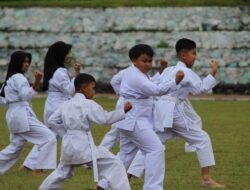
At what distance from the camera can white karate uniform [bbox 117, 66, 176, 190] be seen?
10.4 meters

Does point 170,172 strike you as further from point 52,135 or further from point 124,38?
point 124,38

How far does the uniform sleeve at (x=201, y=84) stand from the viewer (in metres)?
11.2

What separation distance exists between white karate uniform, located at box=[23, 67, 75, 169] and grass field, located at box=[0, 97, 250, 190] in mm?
284

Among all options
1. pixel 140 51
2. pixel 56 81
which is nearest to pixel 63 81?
pixel 56 81

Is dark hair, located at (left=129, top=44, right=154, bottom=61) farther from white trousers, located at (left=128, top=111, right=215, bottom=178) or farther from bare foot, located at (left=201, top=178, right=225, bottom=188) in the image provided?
bare foot, located at (left=201, top=178, right=225, bottom=188)

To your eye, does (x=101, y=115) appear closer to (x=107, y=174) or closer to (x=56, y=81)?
(x=107, y=174)

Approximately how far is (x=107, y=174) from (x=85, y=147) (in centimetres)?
38

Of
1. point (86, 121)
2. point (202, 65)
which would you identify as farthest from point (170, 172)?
point (202, 65)

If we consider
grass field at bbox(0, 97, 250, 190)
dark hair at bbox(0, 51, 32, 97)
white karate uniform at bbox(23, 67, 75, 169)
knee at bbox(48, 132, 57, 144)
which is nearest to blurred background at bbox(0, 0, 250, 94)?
grass field at bbox(0, 97, 250, 190)

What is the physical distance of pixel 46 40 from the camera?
28.3 metres

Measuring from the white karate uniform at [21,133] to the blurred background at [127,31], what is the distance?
1529 centimetres

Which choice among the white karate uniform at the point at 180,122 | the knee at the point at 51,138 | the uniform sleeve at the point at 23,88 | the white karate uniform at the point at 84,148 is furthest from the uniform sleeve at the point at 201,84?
the knee at the point at 51,138

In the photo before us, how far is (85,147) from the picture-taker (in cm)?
986

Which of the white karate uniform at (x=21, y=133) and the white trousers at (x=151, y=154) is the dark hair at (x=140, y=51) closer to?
the white trousers at (x=151, y=154)
